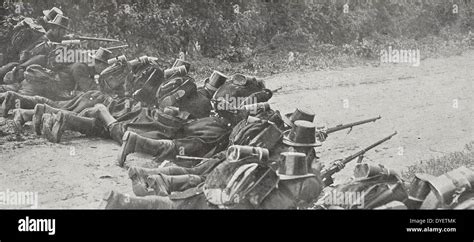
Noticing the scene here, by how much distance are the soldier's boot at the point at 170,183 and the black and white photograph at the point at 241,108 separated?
1 centimetres

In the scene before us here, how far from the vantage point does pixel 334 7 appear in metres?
11.2

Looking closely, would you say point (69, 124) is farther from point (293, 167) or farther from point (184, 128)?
point (293, 167)

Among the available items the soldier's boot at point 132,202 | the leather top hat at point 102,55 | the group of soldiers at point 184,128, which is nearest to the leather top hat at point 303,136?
the group of soldiers at point 184,128

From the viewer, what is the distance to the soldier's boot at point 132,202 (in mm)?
4266

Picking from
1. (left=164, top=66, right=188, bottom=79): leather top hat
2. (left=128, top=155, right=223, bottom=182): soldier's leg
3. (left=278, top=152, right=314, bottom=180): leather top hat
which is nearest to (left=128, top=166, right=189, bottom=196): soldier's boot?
(left=128, top=155, right=223, bottom=182): soldier's leg

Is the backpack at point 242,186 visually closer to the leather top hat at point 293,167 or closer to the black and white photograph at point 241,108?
the black and white photograph at point 241,108

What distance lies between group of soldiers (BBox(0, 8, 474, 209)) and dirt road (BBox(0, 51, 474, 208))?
0.26m

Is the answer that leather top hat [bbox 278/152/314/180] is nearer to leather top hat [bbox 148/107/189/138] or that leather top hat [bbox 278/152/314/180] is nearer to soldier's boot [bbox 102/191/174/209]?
soldier's boot [bbox 102/191/174/209]

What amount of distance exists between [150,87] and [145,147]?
3.75ft

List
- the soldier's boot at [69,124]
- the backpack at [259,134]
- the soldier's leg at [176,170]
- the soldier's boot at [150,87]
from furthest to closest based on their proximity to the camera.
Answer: the soldier's boot at [150,87] < the soldier's boot at [69,124] < the backpack at [259,134] < the soldier's leg at [176,170]

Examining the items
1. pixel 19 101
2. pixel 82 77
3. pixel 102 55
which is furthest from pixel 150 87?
pixel 19 101

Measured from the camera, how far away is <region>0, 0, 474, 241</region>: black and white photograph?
4.44 m
